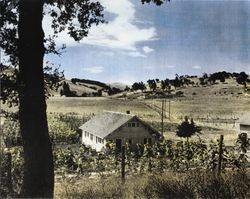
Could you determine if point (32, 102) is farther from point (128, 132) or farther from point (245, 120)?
point (245, 120)

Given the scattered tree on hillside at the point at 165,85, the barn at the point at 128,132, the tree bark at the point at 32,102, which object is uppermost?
the scattered tree on hillside at the point at 165,85

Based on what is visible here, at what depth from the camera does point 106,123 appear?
38.4m

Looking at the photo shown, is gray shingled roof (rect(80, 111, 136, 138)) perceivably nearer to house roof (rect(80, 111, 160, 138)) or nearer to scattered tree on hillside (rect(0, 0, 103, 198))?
house roof (rect(80, 111, 160, 138))

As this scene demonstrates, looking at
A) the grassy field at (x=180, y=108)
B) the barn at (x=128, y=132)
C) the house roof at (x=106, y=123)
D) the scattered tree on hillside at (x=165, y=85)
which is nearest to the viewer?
the barn at (x=128, y=132)

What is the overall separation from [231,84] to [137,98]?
110 ft

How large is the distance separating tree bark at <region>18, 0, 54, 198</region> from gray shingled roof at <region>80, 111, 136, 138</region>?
2864cm

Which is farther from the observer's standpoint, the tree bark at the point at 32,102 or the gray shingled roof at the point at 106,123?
the gray shingled roof at the point at 106,123

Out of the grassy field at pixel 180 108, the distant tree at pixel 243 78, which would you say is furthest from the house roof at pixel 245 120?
the grassy field at pixel 180 108

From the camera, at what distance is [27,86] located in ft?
21.7

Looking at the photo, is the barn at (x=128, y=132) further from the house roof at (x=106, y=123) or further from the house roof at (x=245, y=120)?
the house roof at (x=245, y=120)

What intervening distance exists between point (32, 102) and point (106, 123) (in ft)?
105

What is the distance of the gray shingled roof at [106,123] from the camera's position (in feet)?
118

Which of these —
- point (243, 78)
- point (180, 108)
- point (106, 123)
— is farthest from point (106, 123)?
point (180, 108)

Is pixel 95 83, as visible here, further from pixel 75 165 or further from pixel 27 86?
pixel 27 86
